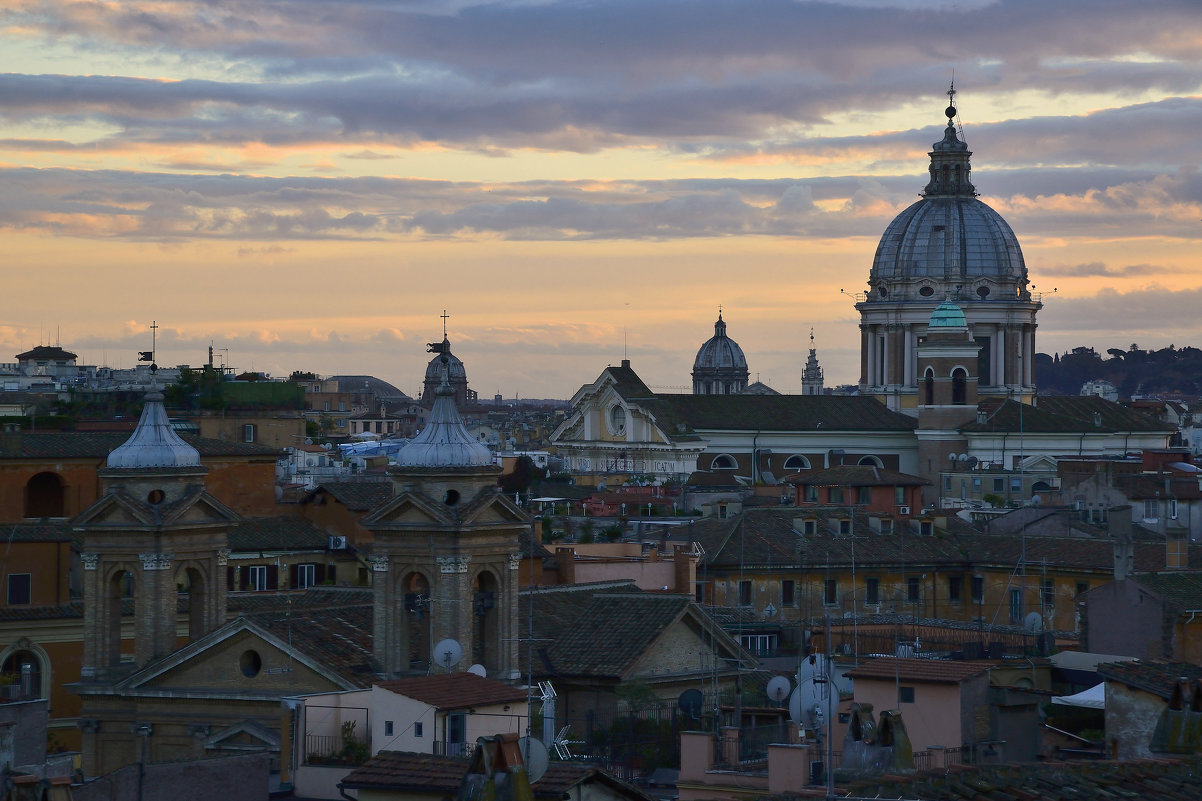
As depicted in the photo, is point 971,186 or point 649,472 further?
point 971,186

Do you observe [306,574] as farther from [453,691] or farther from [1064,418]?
[1064,418]

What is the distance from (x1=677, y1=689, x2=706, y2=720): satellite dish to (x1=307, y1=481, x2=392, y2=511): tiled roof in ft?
61.9

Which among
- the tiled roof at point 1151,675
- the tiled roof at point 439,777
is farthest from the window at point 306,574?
the tiled roof at point 439,777

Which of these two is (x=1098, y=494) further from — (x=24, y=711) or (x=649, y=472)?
(x=24, y=711)

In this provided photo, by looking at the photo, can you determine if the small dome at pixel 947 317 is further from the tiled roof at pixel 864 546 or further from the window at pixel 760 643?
the window at pixel 760 643

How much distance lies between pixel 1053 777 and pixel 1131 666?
23.5ft

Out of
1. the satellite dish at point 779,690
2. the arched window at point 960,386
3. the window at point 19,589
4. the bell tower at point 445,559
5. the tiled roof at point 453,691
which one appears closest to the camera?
the tiled roof at point 453,691

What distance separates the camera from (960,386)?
4419 inches

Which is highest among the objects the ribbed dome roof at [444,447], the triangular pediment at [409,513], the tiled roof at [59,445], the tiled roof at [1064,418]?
the tiled roof at [1064,418]

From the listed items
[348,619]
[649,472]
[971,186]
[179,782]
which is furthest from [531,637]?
[971,186]

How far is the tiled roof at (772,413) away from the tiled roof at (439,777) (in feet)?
277

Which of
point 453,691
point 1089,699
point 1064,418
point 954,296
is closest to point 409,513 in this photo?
point 453,691

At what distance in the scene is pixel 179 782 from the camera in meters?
24.2

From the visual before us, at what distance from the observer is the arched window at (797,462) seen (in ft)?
358
